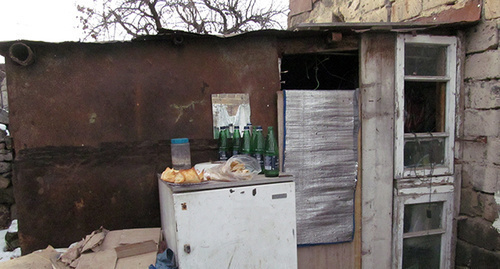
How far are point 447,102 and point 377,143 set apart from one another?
889 mm

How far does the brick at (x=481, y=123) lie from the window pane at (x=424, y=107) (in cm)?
22

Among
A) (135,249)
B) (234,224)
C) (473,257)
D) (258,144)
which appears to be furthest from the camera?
(473,257)

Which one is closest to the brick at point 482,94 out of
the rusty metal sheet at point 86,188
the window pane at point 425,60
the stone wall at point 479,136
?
the stone wall at point 479,136

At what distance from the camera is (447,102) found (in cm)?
298

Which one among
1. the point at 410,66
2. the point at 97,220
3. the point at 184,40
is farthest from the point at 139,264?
the point at 410,66

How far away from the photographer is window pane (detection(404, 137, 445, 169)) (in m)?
2.98

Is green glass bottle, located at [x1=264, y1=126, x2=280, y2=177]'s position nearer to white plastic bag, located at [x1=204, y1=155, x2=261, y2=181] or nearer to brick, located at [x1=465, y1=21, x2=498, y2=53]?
white plastic bag, located at [x1=204, y1=155, x2=261, y2=181]

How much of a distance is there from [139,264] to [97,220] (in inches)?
31.9

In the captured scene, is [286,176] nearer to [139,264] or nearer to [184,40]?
[139,264]

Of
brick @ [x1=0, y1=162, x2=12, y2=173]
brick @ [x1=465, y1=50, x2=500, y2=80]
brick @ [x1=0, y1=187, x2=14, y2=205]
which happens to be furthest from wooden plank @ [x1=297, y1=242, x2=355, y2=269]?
A: brick @ [x1=0, y1=162, x2=12, y2=173]

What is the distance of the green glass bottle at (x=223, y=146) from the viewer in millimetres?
2503

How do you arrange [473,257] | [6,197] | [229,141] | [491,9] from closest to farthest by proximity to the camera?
[229,141]
[491,9]
[473,257]
[6,197]

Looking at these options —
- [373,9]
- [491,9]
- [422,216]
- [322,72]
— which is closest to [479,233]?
[422,216]

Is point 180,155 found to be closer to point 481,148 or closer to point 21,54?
point 21,54
